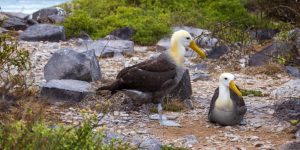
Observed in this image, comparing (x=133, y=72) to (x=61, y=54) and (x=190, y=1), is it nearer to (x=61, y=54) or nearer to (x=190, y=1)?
(x=61, y=54)

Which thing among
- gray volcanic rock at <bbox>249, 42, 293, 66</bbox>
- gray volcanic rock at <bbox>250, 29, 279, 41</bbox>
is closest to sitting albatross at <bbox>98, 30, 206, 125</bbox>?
gray volcanic rock at <bbox>249, 42, 293, 66</bbox>

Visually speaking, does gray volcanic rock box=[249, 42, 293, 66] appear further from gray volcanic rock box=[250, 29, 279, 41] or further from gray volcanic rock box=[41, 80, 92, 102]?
gray volcanic rock box=[41, 80, 92, 102]

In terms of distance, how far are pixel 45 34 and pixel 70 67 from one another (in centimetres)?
528

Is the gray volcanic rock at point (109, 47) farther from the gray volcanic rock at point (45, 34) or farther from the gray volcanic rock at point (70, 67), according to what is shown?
the gray volcanic rock at point (70, 67)

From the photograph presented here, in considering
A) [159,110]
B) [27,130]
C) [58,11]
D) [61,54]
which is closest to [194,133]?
[159,110]

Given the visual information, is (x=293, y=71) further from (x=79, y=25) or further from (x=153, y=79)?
(x=79, y=25)

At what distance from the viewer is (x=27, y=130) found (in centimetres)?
434

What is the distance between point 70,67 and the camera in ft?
31.1

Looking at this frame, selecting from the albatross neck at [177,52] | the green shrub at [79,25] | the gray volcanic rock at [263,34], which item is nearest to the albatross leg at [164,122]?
the albatross neck at [177,52]

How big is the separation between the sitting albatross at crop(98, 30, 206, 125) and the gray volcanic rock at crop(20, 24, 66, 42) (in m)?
6.55

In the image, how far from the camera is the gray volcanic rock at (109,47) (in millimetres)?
12827

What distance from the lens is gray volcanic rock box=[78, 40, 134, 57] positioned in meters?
12.8

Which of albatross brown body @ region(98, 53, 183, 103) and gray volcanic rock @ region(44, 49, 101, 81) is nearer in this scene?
albatross brown body @ region(98, 53, 183, 103)

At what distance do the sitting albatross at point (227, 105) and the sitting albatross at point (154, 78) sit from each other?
564 millimetres
